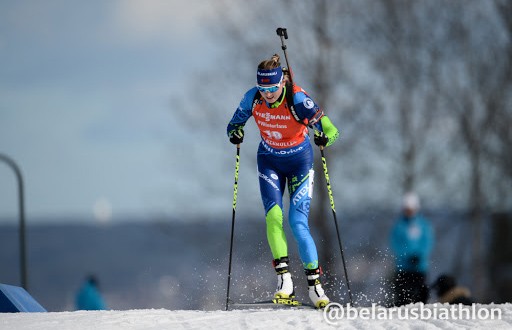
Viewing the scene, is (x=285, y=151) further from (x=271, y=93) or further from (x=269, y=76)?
(x=269, y=76)

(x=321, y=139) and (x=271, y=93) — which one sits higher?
(x=271, y=93)

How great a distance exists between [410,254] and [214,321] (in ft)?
14.3

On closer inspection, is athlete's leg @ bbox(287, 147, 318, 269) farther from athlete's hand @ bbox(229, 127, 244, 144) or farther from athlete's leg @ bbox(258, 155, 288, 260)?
athlete's hand @ bbox(229, 127, 244, 144)

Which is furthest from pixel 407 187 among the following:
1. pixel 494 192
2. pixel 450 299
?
pixel 450 299

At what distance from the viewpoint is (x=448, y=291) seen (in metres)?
10.2

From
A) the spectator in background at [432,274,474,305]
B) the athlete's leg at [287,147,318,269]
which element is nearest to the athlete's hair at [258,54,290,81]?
the athlete's leg at [287,147,318,269]

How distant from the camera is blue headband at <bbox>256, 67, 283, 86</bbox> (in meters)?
8.42

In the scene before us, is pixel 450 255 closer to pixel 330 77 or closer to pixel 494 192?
pixel 494 192

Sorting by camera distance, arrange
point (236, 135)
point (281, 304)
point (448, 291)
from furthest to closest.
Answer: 1. point (448, 291)
2. point (236, 135)
3. point (281, 304)

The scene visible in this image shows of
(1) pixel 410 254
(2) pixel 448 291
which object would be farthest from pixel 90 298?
(2) pixel 448 291

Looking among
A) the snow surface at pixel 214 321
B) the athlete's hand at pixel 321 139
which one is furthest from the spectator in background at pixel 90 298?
the athlete's hand at pixel 321 139

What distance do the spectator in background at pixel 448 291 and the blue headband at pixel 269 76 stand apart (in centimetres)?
334

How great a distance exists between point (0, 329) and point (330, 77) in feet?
36.9

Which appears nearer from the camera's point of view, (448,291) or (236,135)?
(236,135)
